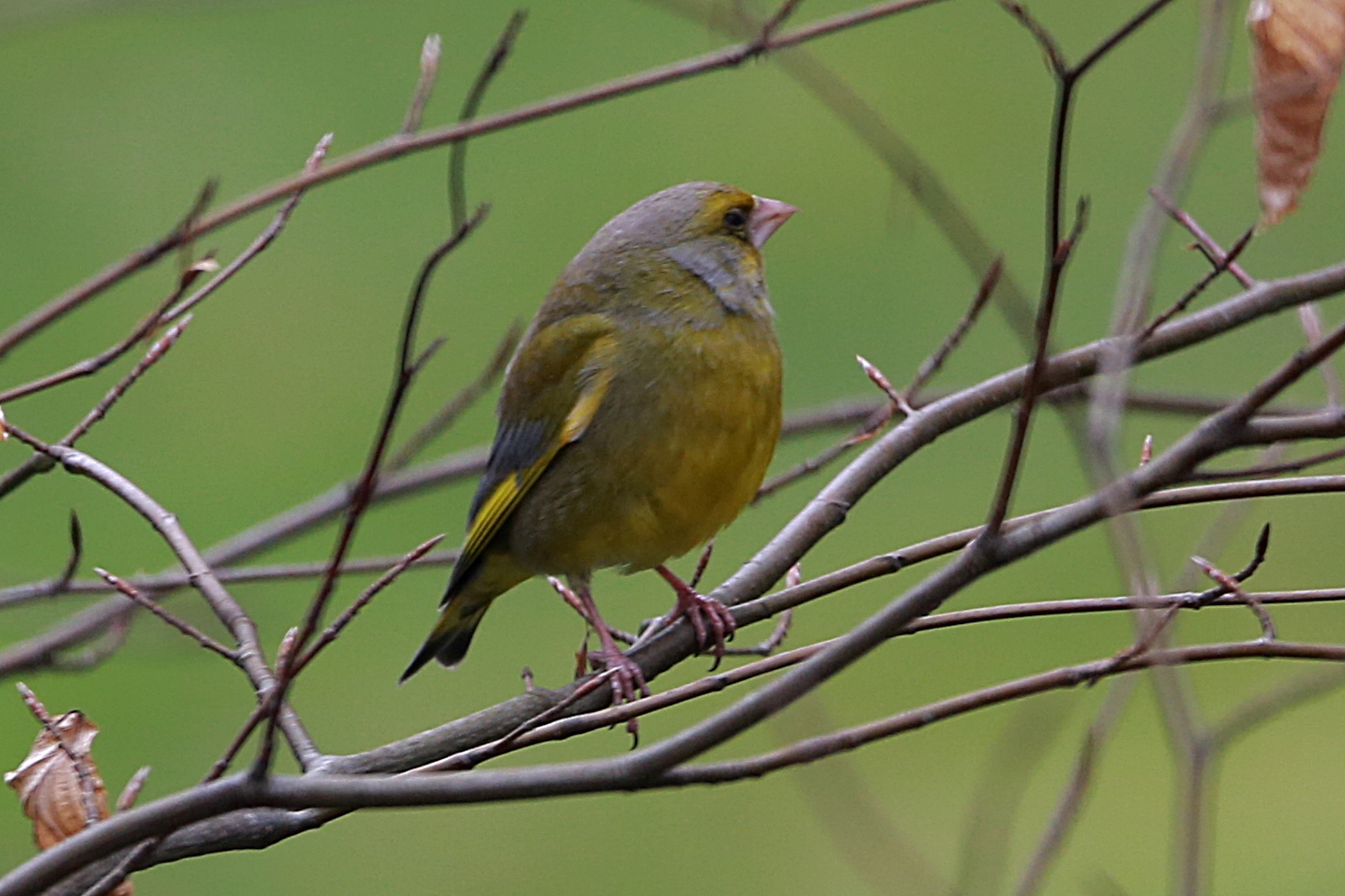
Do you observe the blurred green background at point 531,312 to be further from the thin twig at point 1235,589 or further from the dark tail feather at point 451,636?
the thin twig at point 1235,589

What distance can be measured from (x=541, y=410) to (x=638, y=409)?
32 centimetres

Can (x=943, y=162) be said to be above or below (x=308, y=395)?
above

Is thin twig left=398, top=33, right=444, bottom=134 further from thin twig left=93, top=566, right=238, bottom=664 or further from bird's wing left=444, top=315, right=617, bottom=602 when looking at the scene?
bird's wing left=444, top=315, right=617, bottom=602

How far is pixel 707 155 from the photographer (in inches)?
381

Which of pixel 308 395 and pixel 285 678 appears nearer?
pixel 285 678

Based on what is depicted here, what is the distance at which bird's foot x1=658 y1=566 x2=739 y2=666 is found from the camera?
10.5 ft

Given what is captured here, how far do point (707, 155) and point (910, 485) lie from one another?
2.42m

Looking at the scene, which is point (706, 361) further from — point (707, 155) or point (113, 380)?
point (707, 155)

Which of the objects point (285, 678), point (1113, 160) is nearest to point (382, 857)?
point (285, 678)

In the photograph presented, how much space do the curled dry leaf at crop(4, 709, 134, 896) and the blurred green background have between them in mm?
1895

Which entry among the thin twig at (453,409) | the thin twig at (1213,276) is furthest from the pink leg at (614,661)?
the thin twig at (1213,276)

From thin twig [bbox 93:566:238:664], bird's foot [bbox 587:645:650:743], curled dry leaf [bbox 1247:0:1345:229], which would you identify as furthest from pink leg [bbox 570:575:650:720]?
curled dry leaf [bbox 1247:0:1345:229]

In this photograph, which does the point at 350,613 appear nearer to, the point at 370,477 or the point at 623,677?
the point at 370,477

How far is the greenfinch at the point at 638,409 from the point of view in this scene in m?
3.60
